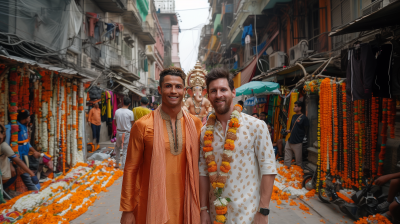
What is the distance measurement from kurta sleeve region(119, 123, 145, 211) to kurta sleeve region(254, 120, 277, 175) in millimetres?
1026

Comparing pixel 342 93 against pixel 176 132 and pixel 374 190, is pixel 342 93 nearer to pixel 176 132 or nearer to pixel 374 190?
pixel 374 190

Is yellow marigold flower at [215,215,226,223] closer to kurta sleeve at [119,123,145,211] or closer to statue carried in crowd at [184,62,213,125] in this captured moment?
kurta sleeve at [119,123,145,211]

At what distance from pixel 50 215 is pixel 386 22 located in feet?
19.8

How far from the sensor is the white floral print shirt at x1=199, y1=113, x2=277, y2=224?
83.1 inches

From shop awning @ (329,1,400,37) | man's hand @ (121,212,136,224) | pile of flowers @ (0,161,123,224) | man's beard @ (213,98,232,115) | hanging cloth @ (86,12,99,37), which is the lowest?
pile of flowers @ (0,161,123,224)

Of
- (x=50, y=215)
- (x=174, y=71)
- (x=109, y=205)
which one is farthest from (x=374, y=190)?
(x=50, y=215)

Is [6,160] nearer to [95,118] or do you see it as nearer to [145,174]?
[145,174]

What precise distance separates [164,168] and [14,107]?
470cm

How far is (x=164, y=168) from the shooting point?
2.25 meters

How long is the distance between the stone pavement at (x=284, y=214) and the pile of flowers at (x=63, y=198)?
0.20 m

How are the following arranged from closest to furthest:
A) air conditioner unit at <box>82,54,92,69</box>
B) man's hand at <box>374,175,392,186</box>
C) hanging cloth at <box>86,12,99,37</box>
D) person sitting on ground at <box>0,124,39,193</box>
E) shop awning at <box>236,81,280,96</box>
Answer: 1. man's hand at <box>374,175,392,186</box>
2. person sitting on ground at <box>0,124,39,193</box>
3. shop awning at <box>236,81,280,96</box>
4. air conditioner unit at <box>82,54,92,69</box>
5. hanging cloth at <box>86,12,99,37</box>

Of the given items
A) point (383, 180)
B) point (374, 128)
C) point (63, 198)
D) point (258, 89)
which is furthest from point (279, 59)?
point (63, 198)

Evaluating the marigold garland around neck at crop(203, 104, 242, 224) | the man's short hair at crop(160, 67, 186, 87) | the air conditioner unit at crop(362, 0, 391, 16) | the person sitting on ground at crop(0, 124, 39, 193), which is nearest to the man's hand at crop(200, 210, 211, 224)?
the marigold garland around neck at crop(203, 104, 242, 224)

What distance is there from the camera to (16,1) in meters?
6.42
